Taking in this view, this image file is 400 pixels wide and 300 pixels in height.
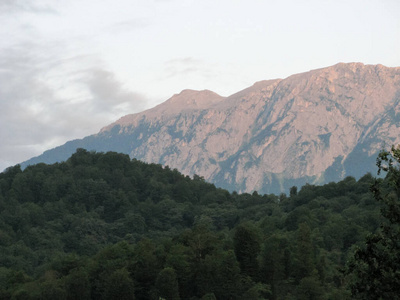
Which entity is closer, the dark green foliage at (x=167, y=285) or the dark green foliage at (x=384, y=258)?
the dark green foliage at (x=384, y=258)

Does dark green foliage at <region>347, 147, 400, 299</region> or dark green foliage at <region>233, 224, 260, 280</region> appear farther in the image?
dark green foliage at <region>233, 224, 260, 280</region>

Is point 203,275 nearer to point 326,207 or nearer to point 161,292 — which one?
point 161,292

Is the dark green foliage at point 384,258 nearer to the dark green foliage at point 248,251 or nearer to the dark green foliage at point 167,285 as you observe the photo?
the dark green foliage at point 167,285

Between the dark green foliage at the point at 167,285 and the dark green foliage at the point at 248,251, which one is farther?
the dark green foliage at the point at 248,251

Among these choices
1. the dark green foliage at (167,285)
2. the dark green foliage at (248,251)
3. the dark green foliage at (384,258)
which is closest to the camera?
the dark green foliage at (384,258)

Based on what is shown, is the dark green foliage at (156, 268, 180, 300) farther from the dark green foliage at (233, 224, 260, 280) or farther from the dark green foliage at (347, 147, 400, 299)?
the dark green foliage at (347, 147, 400, 299)

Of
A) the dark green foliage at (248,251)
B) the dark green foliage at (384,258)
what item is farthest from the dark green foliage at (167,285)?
the dark green foliage at (384,258)

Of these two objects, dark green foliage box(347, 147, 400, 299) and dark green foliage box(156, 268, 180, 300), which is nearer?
dark green foliage box(347, 147, 400, 299)

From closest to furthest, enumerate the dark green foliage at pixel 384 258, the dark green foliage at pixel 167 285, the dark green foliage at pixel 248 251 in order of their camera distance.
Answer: the dark green foliage at pixel 384 258 → the dark green foliage at pixel 167 285 → the dark green foliage at pixel 248 251

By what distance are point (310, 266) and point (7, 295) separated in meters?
53.5

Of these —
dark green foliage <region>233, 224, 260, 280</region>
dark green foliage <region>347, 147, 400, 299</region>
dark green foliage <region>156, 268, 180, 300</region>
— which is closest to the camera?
dark green foliage <region>347, 147, 400, 299</region>

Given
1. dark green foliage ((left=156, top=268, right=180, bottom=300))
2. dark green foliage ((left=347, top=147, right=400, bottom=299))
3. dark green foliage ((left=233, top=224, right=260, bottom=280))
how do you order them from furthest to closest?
1. dark green foliage ((left=233, top=224, right=260, bottom=280))
2. dark green foliage ((left=156, top=268, right=180, bottom=300))
3. dark green foliage ((left=347, top=147, right=400, bottom=299))

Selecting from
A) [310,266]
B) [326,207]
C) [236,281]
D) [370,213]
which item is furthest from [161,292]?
[326,207]

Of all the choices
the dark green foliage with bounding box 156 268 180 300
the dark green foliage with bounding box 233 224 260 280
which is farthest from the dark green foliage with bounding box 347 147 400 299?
the dark green foliage with bounding box 233 224 260 280
